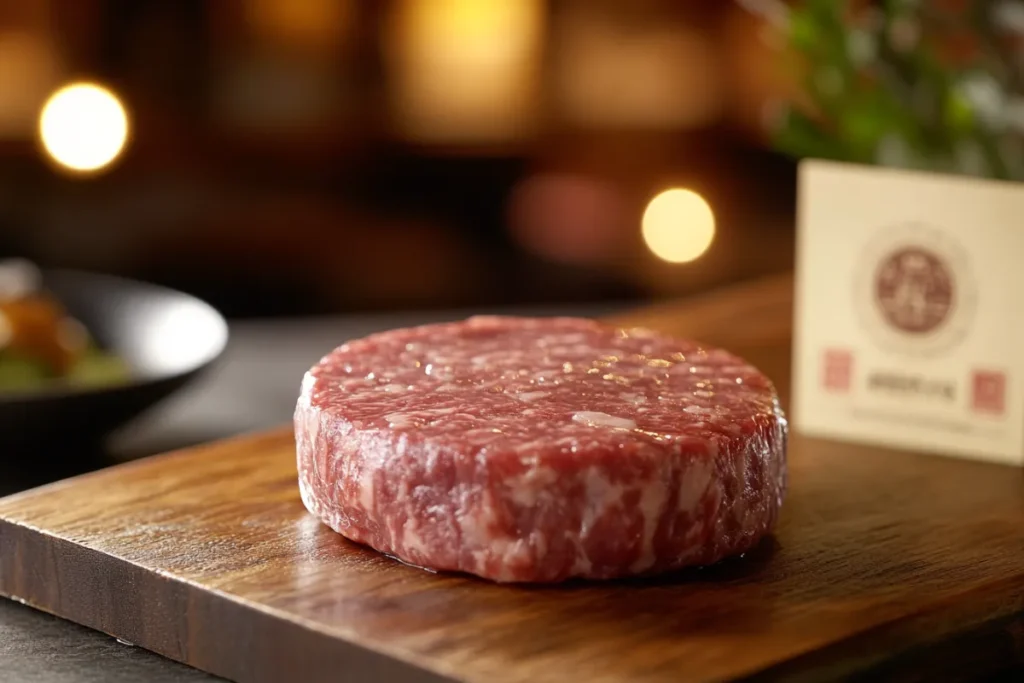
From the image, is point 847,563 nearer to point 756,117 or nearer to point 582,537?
point 582,537

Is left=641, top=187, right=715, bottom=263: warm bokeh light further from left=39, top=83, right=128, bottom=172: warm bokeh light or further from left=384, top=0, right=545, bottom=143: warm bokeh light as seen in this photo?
left=39, top=83, right=128, bottom=172: warm bokeh light

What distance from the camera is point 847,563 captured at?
4.50ft

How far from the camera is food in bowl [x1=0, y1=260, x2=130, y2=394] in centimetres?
214

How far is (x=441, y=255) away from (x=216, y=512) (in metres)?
3.69

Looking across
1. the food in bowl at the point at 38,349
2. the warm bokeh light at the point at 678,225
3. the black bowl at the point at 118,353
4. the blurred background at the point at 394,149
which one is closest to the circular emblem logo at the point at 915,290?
the black bowl at the point at 118,353

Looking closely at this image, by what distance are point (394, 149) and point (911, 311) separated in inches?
A: 134

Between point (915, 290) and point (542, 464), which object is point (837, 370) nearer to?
point (915, 290)

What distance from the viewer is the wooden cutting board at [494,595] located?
1.15m

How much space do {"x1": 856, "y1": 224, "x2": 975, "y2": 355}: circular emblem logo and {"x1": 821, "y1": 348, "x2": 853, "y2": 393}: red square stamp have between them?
5 centimetres

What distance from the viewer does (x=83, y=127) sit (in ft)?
15.3

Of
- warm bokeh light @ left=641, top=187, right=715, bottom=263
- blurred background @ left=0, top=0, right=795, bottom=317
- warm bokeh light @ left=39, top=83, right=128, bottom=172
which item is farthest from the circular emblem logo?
warm bokeh light @ left=641, top=187, right=715, bottom=263

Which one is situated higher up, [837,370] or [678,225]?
[837,370]

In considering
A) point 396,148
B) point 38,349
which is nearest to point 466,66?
point 396,148

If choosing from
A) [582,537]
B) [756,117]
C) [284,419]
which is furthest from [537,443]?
[756,117]
